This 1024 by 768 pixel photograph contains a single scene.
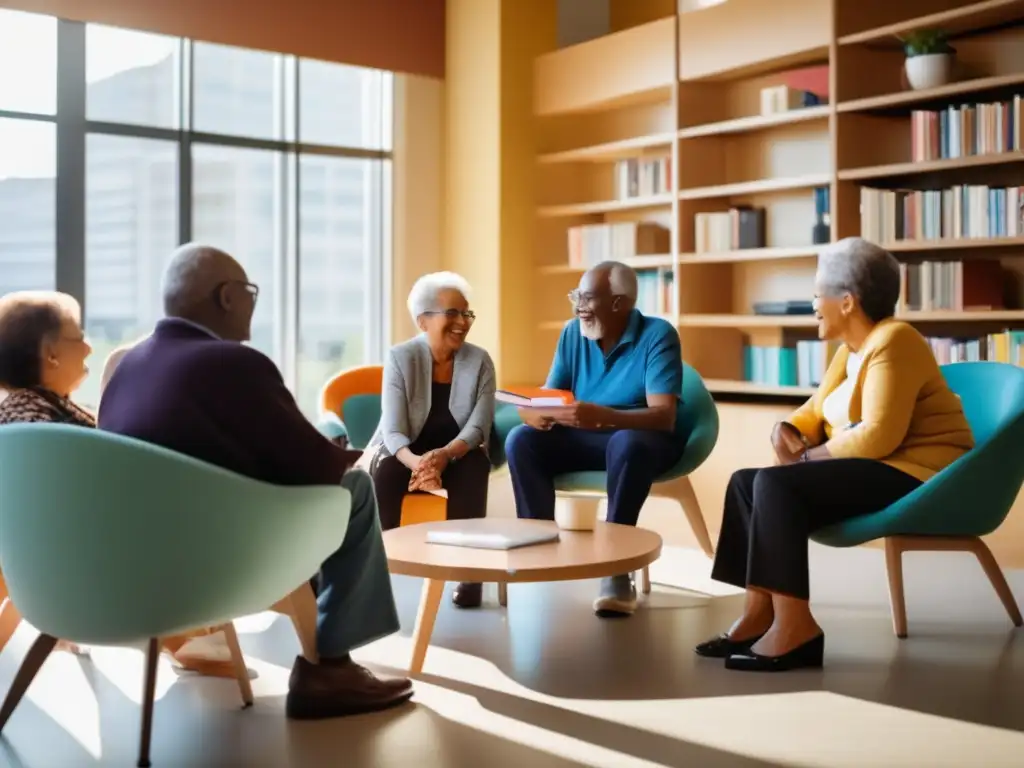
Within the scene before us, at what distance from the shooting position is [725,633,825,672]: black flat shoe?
3.44 m

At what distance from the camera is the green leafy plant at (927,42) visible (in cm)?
543

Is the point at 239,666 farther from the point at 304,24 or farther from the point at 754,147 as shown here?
the point at 304,24

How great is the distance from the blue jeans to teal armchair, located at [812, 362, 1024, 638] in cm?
143

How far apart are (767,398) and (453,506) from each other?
2.63 m

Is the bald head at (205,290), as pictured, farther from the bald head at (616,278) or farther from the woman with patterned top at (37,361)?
the bald head at (616,278)

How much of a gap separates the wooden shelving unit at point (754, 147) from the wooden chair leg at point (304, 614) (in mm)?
3414

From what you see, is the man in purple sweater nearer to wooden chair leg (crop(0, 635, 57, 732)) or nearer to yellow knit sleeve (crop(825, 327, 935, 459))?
wooden chair leg (crop(0, 635, 57, 732))

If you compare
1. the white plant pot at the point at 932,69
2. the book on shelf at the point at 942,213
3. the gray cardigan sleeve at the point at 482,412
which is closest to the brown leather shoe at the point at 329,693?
the gray cardigan sleeve at the point at 482,412

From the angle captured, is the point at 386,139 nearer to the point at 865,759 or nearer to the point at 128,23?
the point at 128,23

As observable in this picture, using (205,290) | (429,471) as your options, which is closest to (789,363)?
(429,471)

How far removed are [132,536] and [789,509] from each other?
185 centimetres

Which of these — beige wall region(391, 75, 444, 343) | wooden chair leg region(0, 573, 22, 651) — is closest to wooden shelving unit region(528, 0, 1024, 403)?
beige wall region(391, 75, 444, 343)

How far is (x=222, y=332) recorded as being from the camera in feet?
9.59

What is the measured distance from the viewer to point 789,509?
3.54 meters
